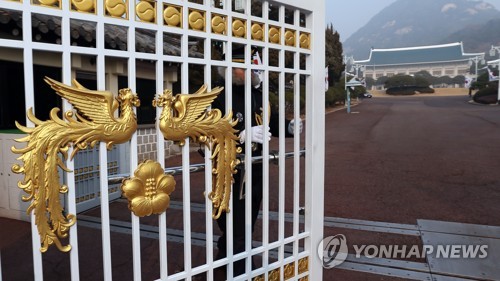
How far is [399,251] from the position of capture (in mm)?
3795

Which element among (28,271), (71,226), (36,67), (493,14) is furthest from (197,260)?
(493,14)

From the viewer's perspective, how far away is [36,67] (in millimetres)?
5605

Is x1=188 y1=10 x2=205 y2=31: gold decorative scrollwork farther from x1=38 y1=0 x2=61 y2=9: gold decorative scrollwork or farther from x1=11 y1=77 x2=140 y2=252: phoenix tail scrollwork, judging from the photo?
x1=38 y1=0 x2=61 y2=9: gold decorative scrollwork

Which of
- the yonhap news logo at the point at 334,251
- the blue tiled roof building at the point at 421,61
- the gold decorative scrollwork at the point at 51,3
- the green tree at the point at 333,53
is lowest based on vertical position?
the yonhap news logo at the point at 334,251

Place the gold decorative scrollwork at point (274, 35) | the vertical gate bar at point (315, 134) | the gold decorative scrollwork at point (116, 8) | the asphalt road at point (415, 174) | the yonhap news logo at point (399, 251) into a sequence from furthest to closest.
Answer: the asphalt road at point (415, 174) → the yonhap news logo at point (399, 251) → the vertical gate bar at point (315, 134) → the gold decorative scrollwork at point (274, 35) → the gold decorative scrollwork at point (116, 8)

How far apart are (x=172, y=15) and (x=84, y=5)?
14.4 inches

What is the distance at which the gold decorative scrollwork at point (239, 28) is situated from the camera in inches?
77.3

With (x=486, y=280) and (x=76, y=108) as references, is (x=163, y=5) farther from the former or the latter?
(x=486, y=280)

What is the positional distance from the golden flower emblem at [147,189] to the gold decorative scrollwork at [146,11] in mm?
577

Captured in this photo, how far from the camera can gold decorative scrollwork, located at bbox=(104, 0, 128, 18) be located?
152 cm

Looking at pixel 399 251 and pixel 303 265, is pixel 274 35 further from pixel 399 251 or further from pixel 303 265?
pixel 399 251

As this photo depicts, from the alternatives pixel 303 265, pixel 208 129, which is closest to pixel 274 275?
pixel 303 265

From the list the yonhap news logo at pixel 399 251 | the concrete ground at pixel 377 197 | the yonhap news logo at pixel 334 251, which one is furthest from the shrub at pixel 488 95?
the yonhap news logo at pixel 334 251

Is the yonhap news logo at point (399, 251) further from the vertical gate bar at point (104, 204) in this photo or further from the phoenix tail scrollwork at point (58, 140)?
the phoenix tail scrollwork at point (58, 140)
